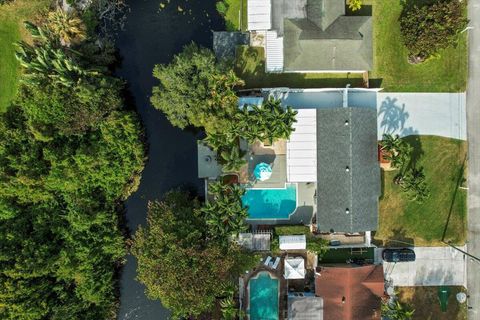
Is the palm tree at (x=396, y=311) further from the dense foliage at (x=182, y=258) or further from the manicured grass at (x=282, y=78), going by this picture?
the manicured grass at (x=282, y=78)

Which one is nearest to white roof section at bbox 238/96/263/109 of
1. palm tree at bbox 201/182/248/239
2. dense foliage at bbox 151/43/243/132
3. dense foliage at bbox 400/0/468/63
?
dense foliage at bbox 151/43/243/132

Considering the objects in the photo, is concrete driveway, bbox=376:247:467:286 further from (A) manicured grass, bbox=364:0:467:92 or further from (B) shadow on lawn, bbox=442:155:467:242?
(A) manicured grass, bbox=364:0:467:92

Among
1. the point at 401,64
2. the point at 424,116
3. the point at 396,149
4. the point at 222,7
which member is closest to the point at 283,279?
the point at 396,149

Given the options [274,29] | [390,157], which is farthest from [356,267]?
[274,29]

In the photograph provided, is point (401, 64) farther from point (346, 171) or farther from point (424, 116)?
point (346, 171)

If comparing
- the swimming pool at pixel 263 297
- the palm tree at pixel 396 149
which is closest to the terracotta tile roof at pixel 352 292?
the swimming pool at pixel 263 297

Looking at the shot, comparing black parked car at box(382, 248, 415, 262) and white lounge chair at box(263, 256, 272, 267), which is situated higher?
black parked car at box(382, 248, 415, 262)
